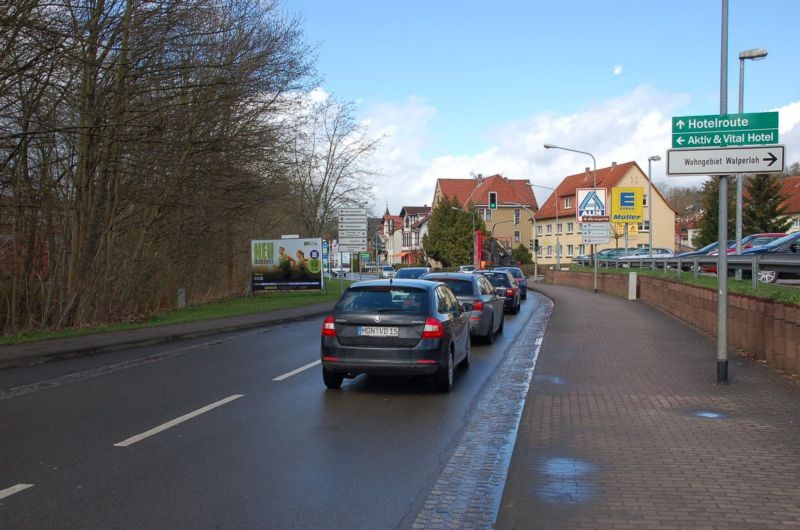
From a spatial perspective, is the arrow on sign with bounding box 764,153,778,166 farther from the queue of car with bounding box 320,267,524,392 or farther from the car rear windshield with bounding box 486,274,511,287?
the car rear windshield with bounding box 486,274,511,287

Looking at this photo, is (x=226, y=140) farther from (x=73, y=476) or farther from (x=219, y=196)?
(x=73, y=476)

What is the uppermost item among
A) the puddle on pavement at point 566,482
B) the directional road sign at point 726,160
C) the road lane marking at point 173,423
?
the directional road sign at point 726,160

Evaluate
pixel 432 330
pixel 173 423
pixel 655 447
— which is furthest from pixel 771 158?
pixel 173 423

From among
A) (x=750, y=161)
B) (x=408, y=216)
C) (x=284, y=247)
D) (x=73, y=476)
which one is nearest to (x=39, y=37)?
(x=73, y=476)

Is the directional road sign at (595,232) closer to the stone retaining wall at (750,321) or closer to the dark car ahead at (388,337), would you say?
the stone retaining wall at (750,321)

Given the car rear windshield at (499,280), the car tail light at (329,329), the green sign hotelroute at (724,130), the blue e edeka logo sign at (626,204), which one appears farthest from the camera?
the blue e edeka logo sign at (626,204)

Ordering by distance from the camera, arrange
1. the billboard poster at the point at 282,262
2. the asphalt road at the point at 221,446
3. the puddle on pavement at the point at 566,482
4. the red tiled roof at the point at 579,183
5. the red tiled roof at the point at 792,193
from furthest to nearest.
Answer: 1. the red tiled roof at the point at 579,183
2. the red tiled roof at the point at 792,193
3. the billboard poster at the point at 282,262
4. the puddle on pavement at the point at 566,482
5. the asphalt road at the point at 221,446

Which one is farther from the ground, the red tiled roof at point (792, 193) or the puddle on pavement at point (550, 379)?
the red tiled roof at point (792, 193)

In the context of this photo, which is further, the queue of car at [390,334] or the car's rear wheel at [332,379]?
the car's rear wheel at [332,379]

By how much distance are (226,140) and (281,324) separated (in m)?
5.66

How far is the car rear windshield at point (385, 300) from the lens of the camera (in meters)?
9.35

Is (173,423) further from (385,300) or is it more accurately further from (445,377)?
(445,377)

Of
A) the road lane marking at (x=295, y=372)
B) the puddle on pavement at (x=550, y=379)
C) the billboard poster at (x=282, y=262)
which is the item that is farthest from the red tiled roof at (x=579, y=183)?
the puddle on pavement at (x=550, y=379)

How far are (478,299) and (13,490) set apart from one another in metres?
10.6
